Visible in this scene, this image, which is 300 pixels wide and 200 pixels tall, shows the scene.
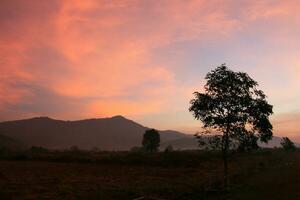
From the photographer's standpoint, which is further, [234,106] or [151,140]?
[151,140]

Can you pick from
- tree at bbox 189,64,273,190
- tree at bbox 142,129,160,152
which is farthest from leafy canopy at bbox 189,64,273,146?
→ tree at bbox 142,129,160,152

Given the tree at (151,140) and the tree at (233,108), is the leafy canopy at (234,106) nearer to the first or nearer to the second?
the tree at (233,108)

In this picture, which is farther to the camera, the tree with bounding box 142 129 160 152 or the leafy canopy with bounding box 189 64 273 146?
the tree with bounding box 142 129 160 152

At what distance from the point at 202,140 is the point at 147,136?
133 metres

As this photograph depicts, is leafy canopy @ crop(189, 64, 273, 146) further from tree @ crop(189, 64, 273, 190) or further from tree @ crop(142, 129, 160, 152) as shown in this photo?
tree @ crop(142, 129, 160, 152)

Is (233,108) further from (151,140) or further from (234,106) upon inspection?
(151,140)

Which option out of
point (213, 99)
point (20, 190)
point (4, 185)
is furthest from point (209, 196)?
point (4, 185)

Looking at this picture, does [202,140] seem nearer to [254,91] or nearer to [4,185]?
[254,91]

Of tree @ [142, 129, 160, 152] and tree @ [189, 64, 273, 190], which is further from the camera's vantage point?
tree @ [142, 129, 160, 152]

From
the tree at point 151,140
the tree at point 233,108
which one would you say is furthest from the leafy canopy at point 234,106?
the tree at point 151,140

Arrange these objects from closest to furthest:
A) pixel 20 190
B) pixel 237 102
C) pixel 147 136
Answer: pixel 20 190 < pixel 237 102 < pixel 147 136

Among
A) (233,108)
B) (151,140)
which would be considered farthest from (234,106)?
(151,140)

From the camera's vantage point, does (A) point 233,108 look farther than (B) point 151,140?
No

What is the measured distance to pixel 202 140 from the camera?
4200 centimetres
